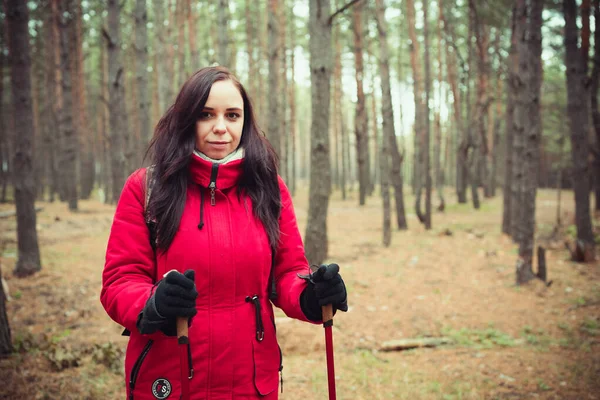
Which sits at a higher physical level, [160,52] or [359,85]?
[160,52]

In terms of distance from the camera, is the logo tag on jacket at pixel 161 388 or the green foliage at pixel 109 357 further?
the green foliage at pixel 109 357

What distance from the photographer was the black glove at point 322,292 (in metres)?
1.92

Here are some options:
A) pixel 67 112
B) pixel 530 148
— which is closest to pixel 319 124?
pixel 530 148

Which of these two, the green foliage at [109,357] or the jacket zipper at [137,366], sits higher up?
the jacket zipper at [137,366]

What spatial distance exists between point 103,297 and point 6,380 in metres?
3.00

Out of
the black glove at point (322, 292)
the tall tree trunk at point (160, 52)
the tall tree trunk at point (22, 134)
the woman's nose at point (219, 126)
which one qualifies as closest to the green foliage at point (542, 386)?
the black glove at point (322, 292)

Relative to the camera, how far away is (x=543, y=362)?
493 cm

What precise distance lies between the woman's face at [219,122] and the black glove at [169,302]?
2.17 feet

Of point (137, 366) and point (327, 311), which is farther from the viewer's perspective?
point (327, 311)

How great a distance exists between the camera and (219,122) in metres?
2.02

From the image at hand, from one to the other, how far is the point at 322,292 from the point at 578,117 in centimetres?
1073

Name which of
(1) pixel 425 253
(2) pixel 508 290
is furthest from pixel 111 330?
(1) pixel 425 253

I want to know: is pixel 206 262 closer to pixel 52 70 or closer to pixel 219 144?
pixel 219 144

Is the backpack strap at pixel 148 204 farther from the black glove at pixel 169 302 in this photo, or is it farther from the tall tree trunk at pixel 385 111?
the tall tree trunk at pixel 385 111
